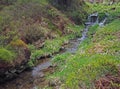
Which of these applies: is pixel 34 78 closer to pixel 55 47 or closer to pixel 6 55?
pixel 6 55

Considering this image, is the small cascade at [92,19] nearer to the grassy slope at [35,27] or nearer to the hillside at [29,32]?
the hillside at [29,32]

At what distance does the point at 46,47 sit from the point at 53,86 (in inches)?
434

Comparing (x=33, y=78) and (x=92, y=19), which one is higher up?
(x=92, y=19)

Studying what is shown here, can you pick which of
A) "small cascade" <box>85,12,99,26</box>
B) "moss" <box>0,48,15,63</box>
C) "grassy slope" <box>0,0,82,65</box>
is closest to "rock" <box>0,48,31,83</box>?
"moss" <box>0,48,15,63</box>

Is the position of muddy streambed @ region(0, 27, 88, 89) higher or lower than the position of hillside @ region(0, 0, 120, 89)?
lower

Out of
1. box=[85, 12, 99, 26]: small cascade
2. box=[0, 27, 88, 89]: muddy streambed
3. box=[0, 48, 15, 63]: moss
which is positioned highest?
box=[0, 48, 15, 63]: moss

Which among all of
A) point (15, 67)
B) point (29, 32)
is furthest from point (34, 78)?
point (29, 32)

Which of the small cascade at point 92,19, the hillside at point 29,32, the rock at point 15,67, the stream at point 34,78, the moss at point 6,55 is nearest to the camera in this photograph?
the stream at point 34,78

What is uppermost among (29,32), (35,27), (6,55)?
(35,27)

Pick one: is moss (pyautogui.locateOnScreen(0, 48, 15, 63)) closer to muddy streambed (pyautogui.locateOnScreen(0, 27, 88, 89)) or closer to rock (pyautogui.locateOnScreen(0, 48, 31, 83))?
rock (pyautogui.locateOnScreen(0, 48, 31, 83))

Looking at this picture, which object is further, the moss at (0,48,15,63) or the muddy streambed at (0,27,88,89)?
the moss at (0,48,15,63)

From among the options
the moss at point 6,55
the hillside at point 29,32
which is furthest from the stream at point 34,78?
the moss at point 6,55

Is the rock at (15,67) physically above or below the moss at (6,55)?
below

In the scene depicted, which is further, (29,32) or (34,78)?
(29,32)
